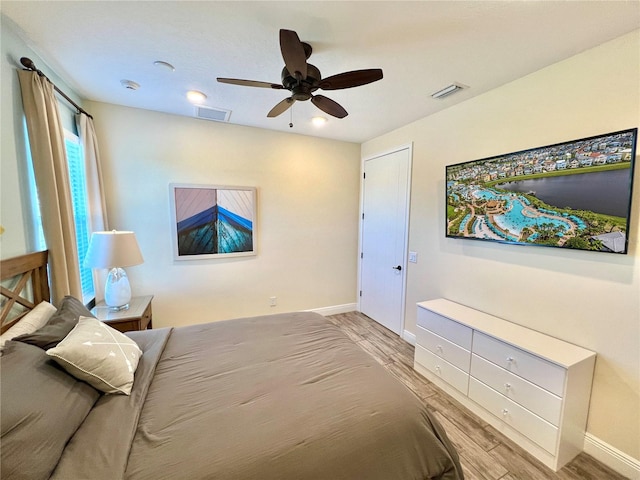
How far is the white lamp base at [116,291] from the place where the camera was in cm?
238

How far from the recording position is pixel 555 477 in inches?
63.2

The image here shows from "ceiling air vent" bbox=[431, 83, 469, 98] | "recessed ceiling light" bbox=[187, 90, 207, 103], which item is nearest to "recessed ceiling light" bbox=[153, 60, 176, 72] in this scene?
"recessed ceiling light" bbox=[187, 90, 207, 103]

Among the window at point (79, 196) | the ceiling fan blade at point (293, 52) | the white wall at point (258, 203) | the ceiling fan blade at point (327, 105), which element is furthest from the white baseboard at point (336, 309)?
the ceiling fan blade at point (293, 52)

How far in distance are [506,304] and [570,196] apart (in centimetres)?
97

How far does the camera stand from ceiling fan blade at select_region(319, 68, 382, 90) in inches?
60.6

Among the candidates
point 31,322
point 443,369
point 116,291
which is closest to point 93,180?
point 116,291

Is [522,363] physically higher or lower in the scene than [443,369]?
higher

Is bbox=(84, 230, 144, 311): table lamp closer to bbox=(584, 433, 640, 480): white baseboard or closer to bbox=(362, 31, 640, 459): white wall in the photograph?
bbox=(362, 31, 640, 459): white wall

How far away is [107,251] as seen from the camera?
2201 mm

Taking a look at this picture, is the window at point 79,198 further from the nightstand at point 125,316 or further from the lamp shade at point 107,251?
the lamp shade at point 107,251

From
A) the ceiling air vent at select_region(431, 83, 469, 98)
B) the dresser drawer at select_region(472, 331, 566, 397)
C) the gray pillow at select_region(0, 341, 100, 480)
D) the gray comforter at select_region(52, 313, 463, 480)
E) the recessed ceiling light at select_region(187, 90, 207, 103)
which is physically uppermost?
the recessed ceiling light at select_region(187, 90, 207, 103)

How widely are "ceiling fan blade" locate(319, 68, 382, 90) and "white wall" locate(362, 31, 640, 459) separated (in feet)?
4.44

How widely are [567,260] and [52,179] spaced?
3589mm

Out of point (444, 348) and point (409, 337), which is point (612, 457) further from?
point (409, 337)
